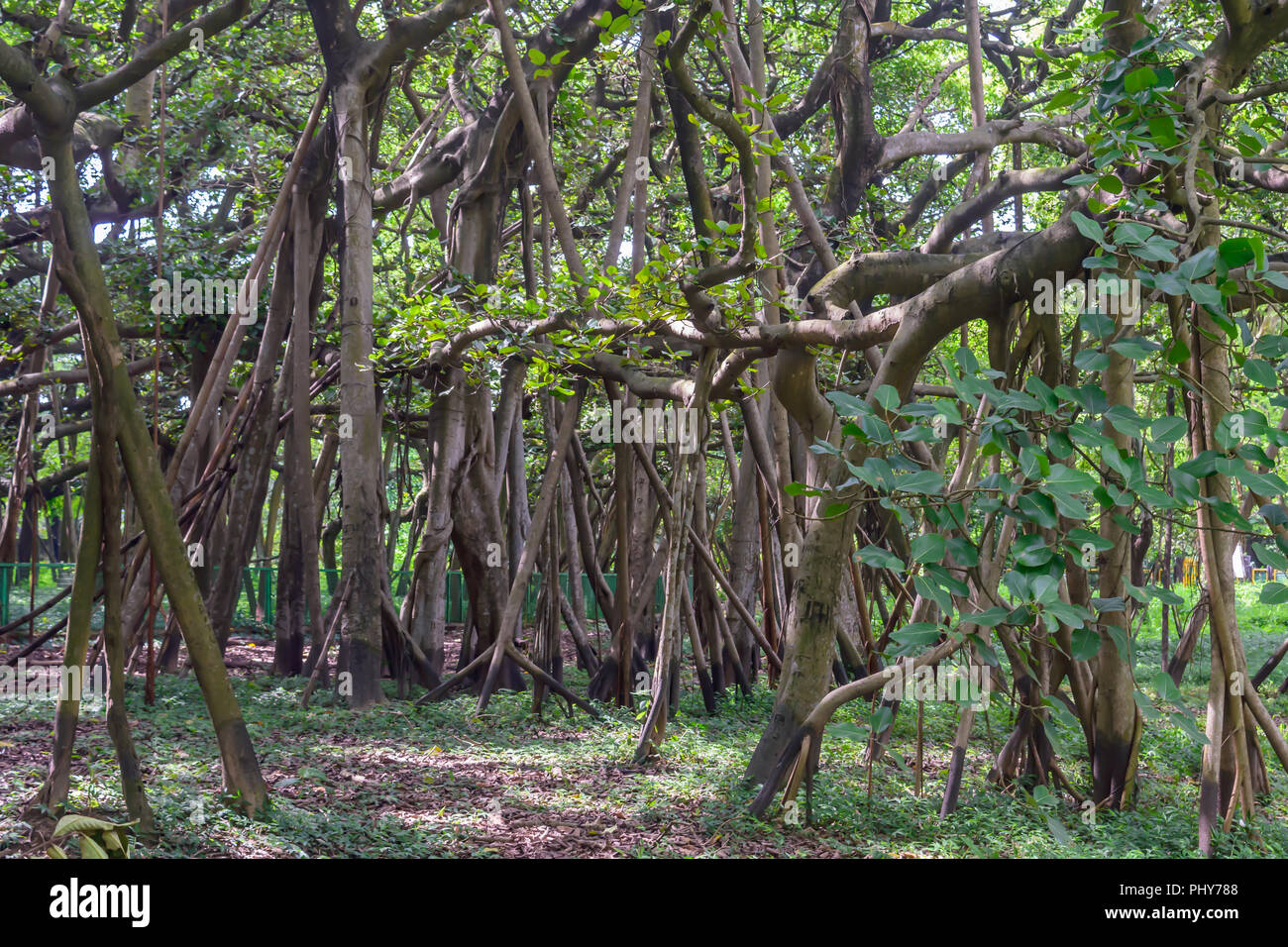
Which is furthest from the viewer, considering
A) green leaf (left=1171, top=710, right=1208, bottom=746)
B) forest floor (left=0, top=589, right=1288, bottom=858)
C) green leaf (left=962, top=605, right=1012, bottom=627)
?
forest floor (left=0, top=589, right=1288, bottom=858)

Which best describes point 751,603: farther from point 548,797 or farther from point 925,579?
point 925,579

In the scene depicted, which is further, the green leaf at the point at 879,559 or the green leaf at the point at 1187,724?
the green leaf at the point at 1187,724

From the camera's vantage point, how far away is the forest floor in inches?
144

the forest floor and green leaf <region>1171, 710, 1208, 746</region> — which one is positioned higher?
green leaf <region>1171, 710, 1208, 746</region>

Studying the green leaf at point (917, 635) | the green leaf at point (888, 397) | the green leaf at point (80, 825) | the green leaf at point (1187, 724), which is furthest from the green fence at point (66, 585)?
the green leaf at point (917, 635)

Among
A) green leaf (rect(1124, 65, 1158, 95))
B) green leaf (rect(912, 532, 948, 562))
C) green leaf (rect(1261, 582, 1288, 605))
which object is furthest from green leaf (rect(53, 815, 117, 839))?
green leaf (rect(1124, 65, 1158, 95))

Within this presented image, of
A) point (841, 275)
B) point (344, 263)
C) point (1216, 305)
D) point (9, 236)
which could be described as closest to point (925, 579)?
point (1216, 305)

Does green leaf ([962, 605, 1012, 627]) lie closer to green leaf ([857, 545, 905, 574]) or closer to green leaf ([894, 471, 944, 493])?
green leaf ([857, 545, 905, 574])

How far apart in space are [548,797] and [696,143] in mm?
3734

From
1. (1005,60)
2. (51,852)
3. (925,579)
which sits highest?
(1005,60)

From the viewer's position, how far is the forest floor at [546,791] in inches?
144

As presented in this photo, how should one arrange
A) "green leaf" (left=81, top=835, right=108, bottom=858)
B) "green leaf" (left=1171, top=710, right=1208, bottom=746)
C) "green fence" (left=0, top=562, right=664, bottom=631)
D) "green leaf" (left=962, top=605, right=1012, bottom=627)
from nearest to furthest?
"green leaf" (left=962, top=605, right=1012, bottom=627)
"green leaf" (left=81, top=835, right=108, bottom=858)
"green leaf" (left=1171, top=710, right=1208, bottom=746)
"green fence" (left=0, top=562, right=664, bottom=631)

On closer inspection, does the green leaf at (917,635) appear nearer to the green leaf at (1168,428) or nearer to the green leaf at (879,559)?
the green leaf at (879,559)

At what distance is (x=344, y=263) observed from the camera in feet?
21.6
